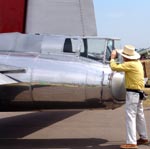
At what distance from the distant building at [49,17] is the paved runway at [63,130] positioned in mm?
1806

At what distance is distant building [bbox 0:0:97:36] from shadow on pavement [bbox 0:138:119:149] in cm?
226

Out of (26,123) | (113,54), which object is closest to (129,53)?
(113,54)

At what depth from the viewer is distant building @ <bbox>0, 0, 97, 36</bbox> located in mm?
9555

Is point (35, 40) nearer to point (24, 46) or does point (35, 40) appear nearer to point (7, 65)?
point (24, 46)

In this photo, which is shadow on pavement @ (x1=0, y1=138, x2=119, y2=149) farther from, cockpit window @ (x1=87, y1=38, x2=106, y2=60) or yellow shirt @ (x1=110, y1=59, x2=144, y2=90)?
cockpit window @ (x1=87, y1=38, x2=106, y2=60)

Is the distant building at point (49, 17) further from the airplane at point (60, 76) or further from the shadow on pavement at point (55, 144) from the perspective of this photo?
the shadow on pavement at point (55, 144)

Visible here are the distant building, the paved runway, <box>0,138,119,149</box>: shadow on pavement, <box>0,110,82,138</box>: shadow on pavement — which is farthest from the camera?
<box>0,110,82,138</box>: shadow on pavement

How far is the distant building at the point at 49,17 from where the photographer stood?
955cm

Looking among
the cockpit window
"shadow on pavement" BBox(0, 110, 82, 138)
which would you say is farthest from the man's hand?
"shadow on pavement" BBox(0, 110, 82, 138)

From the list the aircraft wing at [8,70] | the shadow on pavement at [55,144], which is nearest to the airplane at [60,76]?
the aircraft wing at [8,70]

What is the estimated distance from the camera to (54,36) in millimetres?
9117

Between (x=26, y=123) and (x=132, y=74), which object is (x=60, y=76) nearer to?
(x=132, y=74)

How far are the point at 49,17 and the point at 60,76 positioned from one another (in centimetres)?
189

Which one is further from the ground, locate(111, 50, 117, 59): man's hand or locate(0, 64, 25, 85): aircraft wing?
Answer: locate(111, 50, 117, 59): man's hand
